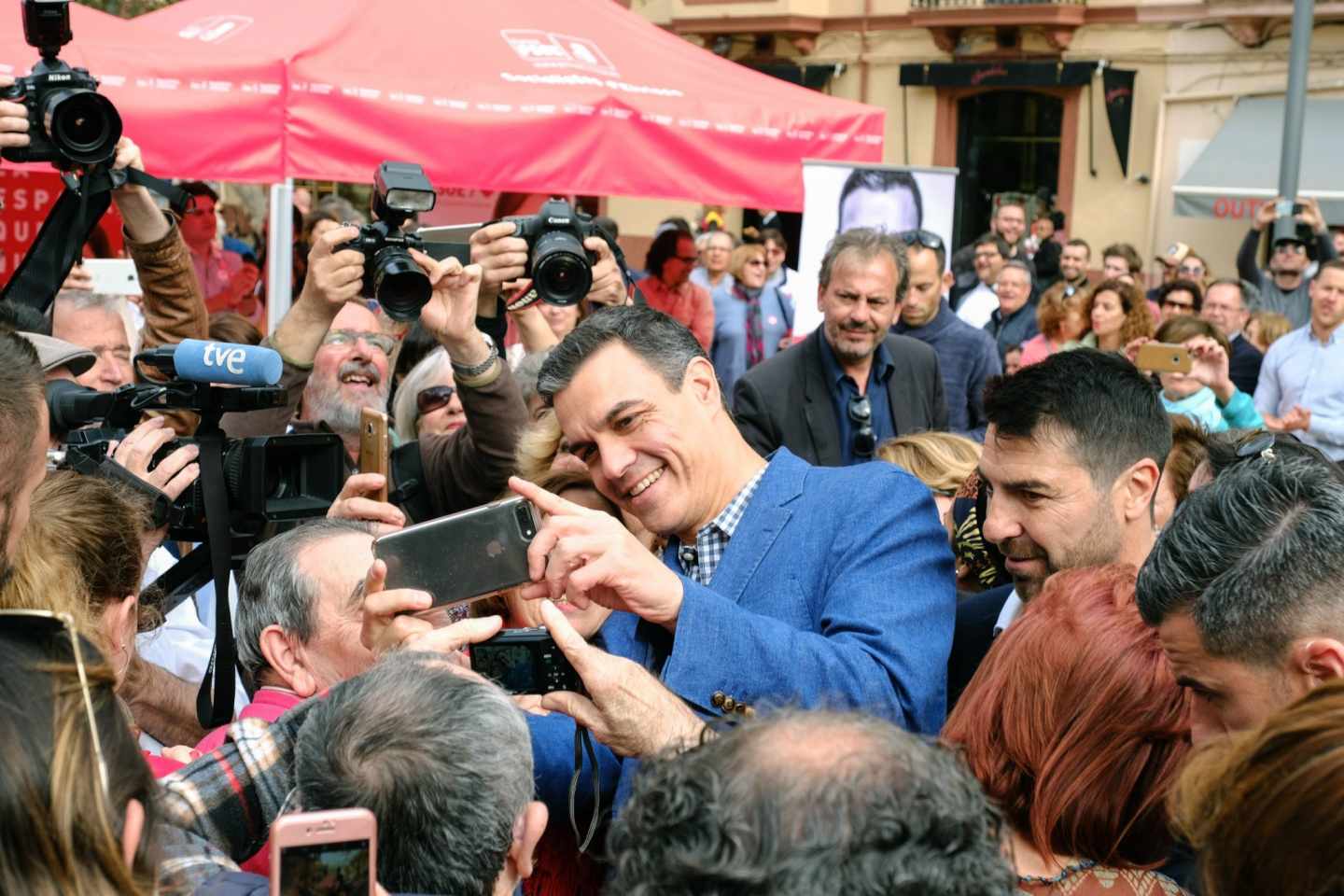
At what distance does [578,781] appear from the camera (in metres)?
2.59

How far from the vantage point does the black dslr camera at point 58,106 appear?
372 cm

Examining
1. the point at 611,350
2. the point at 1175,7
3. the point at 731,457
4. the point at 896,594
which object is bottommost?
the point at 896,594

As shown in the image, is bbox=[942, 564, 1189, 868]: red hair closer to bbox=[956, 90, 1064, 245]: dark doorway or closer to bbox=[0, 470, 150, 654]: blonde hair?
bbox=[0, 470, 150, 654]: blonde hair

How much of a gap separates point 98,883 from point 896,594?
144 centimetres

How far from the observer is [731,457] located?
279 cm

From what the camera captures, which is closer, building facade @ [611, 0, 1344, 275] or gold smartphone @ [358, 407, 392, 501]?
gold smartphone @ [358, 407, 392, 501]

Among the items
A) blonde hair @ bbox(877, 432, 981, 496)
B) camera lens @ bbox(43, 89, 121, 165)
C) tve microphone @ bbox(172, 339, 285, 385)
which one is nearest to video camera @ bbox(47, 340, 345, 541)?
tve microphone @ bbox(172, 339, 285, 385)

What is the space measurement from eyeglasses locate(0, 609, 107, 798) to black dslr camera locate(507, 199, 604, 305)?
2309 mm

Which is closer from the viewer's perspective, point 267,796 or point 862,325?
point 267,796

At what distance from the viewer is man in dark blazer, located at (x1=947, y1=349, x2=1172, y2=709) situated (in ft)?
9.80

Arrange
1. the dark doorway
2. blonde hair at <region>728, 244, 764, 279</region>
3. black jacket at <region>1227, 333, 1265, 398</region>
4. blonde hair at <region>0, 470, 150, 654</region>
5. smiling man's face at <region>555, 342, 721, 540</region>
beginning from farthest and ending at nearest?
the dark doorway → blonde hair at <region>728, 244, 764, 279</region> → black jacket at <region>1227, 333, 1265, 398</region> → smiling man's face at <region>555, 342, 721, 540</region> → blonde hair at <region>0, 470, 150, 654</region>

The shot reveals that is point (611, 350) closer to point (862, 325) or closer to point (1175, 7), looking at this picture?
point (862, 325)

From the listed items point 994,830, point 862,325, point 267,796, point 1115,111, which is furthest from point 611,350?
point 1115,111

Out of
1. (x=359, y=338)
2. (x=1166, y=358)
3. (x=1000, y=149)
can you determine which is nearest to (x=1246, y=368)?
(x=1166, y=358)
